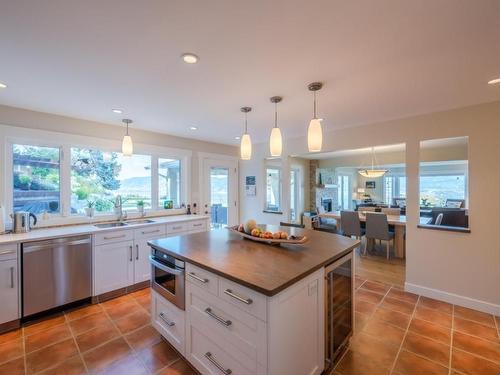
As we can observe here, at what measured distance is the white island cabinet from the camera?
124cm

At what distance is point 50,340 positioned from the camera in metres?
2.13

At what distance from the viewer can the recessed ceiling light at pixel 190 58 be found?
1675 millimetres

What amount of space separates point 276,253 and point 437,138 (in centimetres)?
260

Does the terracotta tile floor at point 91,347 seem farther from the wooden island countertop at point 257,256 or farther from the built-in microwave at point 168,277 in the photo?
the wooden island countertop at point 257,256

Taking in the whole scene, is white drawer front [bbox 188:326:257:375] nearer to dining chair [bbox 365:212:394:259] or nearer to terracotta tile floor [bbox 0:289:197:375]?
terracotta tile floor [bbox 0:289:197:375]

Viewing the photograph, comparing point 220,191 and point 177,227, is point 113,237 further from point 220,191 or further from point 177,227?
point 220,191

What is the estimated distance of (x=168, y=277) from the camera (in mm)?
1947

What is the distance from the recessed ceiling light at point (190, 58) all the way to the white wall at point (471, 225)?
2735 mm

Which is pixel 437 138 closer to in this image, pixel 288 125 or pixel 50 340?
pixel 288 125

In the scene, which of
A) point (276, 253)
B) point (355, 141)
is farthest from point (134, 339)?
point (355, 141)

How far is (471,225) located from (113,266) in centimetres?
432

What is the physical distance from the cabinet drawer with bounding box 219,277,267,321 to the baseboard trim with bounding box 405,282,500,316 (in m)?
2.84

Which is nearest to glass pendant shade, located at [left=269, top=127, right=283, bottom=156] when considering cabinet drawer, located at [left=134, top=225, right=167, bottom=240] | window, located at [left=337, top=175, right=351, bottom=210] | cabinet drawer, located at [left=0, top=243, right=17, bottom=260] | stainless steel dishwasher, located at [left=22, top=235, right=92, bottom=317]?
cabinet drawer, located at [left=134, top=225, right=167, bottom=240]

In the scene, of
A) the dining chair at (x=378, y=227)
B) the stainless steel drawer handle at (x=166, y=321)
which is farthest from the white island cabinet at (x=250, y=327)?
the dining chair at (x=378, y=227)
